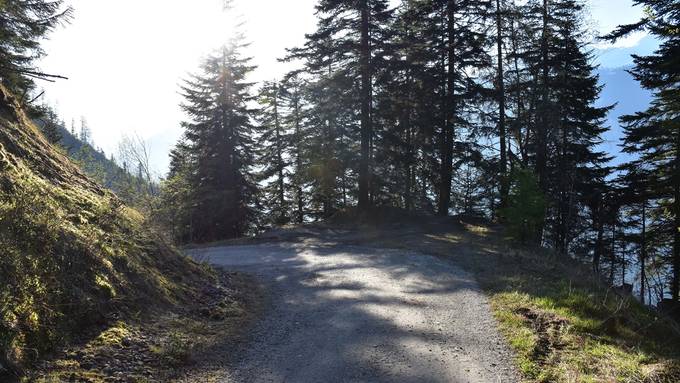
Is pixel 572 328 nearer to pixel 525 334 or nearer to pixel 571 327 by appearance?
pixel 571 327

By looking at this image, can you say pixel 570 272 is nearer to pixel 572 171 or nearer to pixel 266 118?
pixel 572 171

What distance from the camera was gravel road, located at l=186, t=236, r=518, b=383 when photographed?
5645 mm

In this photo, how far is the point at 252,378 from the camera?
5430 mm

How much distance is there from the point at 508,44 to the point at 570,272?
1722 cm

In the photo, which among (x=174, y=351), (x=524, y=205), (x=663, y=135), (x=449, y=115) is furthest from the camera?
(x=449, y=115)

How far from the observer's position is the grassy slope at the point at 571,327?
5.43 metres

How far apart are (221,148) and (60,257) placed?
23.4 meters

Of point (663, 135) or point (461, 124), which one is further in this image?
point (461, 124)

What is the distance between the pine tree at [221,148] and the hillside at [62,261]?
17761 mm

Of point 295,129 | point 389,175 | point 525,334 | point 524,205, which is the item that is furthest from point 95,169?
point 525,334

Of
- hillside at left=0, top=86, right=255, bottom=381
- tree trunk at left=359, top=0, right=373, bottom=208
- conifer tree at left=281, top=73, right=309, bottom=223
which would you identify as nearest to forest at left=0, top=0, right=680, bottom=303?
tree trunk at left=359, top=0, right=373, bottom=208

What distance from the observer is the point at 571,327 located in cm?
691

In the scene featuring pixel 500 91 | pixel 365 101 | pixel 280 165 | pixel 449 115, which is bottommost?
pixel 280 165

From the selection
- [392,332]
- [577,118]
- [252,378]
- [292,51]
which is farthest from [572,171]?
[252,378]
